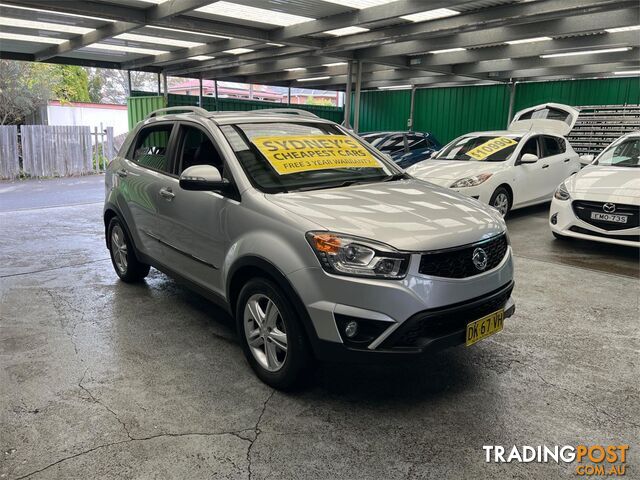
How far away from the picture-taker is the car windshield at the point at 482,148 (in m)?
8.12

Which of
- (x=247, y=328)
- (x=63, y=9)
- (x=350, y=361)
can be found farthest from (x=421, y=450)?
(x=63, y=9)

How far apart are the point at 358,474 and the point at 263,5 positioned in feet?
21.7

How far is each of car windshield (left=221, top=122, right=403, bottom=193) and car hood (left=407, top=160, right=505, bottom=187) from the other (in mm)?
3833

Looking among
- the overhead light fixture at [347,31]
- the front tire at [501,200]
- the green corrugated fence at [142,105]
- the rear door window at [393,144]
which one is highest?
the overhead light fixture at [347,31]

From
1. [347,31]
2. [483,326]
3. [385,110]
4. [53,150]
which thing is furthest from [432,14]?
[53,150]

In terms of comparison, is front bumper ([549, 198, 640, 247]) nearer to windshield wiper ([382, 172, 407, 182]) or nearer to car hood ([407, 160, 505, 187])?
car hood ([407, 160, 505, 187])

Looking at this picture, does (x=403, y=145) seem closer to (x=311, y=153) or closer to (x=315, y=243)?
(x=311, y=153)

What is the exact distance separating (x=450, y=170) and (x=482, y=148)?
3.23 feet

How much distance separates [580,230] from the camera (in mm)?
6043

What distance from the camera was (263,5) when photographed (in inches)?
283

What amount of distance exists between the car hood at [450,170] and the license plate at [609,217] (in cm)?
199

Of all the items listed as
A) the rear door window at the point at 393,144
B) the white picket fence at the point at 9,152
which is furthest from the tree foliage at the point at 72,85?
the rear door window at the point at 393,144

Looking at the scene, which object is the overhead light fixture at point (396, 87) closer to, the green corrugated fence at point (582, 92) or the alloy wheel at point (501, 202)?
the green corrugated fence at point (582, 92)

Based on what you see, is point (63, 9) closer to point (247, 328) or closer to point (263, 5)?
point (263, 5)
